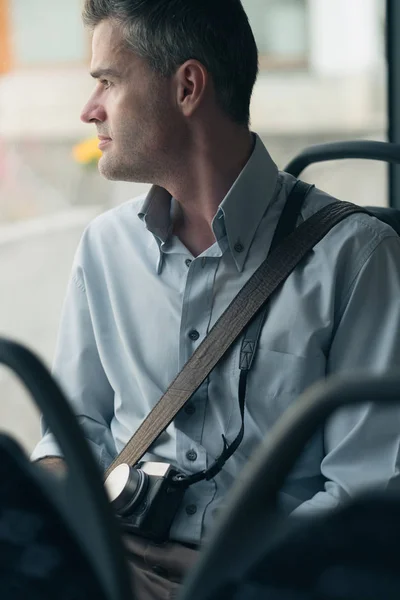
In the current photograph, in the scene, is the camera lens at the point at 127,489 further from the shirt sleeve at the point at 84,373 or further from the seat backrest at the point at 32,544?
the seat backrest at the point at 32,544

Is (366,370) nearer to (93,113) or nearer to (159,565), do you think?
(159,565)

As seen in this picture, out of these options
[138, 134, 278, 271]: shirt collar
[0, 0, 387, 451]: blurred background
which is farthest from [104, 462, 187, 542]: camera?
[0, 0, 387, 451]: blurred background

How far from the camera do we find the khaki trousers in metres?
1.29

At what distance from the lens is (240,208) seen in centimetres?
146

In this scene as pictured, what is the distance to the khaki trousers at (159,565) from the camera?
1.29m

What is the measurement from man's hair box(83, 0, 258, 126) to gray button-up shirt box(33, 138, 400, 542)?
120 mm

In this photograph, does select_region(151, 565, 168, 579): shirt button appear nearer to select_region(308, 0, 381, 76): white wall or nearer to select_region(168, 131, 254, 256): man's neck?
select_region(168, 131, 254, 256): man's neck

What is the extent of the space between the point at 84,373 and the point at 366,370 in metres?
0.45

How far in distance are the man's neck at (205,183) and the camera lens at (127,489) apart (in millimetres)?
366

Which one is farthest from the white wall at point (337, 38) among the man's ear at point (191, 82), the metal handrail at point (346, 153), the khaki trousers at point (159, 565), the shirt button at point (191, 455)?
the khaki trousers at point (159, 565)

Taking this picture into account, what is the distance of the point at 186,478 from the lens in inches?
52.4

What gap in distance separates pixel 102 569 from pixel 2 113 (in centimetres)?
235

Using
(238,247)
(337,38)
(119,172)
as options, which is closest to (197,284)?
(238,247)

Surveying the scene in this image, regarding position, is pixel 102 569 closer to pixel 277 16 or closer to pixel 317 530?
pixel 317 530
